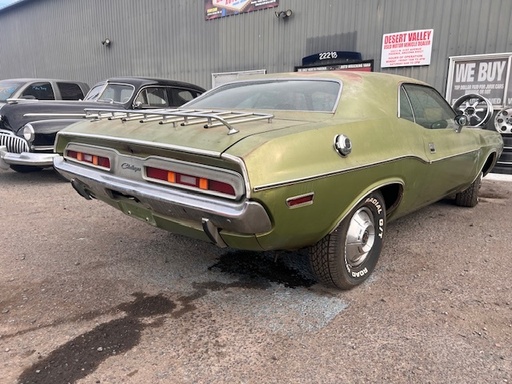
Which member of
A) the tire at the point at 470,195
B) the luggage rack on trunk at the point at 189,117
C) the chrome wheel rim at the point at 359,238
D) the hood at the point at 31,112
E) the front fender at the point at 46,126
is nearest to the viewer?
the luggage rack on trunk at the point at 189,117

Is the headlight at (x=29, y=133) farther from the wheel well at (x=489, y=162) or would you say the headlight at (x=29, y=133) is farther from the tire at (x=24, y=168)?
the wheel well at (x=489, y=162)

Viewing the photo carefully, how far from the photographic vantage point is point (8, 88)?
815cm

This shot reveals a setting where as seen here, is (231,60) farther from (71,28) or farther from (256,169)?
(256,169)

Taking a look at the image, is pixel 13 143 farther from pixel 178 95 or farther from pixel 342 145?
pixel 342 145

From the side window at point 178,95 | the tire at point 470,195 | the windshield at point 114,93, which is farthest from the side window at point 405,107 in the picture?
the side window at point 178,95

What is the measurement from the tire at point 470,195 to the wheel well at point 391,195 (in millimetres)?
2186

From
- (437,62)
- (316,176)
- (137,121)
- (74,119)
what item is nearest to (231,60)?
(437,62)

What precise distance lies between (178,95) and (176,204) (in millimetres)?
6042

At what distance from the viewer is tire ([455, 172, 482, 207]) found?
16.3ft

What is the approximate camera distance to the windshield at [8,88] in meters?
7.96

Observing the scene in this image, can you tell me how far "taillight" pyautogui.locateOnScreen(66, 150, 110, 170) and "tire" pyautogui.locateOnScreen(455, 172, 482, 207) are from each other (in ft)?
13.4

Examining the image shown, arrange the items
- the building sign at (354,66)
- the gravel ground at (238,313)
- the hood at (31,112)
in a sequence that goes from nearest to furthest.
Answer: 1. the gravel ground at (238,313)
2. the hood at (31,112)
3. the building sign at (354,66)

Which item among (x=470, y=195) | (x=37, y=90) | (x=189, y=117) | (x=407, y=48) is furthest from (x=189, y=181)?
(x=407, y=48)

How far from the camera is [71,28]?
17.7 m
